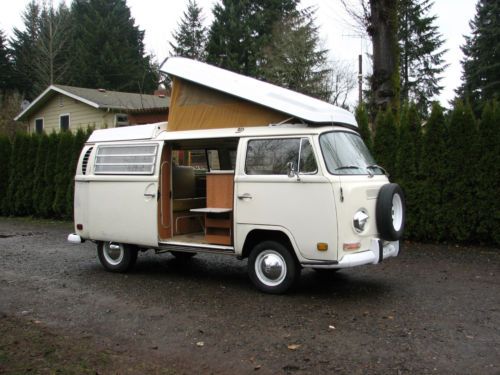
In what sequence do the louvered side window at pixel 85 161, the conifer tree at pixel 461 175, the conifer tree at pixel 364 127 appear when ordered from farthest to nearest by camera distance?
1. the conifer tree at pixel 364 127
2. the conifer tree at pixel 461 175
3. the louvered side window at pixel 85 161

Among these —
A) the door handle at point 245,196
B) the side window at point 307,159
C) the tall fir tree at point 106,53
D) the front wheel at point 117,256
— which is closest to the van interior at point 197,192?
the door handle at point 245,196

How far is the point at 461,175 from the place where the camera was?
1071cm

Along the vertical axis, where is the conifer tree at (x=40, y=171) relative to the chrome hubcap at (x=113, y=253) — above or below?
above

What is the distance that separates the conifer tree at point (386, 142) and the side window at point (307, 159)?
5448mm

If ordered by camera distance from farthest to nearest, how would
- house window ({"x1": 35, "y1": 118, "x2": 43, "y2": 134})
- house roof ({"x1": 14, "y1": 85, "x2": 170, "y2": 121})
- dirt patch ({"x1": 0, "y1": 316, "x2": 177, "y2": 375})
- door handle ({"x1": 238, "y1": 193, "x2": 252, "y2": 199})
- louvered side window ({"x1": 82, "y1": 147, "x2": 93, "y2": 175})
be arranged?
house window ({"x1": 35, "y1": 118, "x2": 43, "y2": 134})
house roof ({"x1": 14, "y1": 85, "x2": 170, "y2": 121})
louvered side window ({"x1": 82, "y1": 147, "x2": 93, "y2": 175})
door handle ({"x1": 238, "y1": 193, "x2": 252, "y2": 199})
dirt patch ({"x1": 0, "y1": 316, "x2": 177, "y2": 375})

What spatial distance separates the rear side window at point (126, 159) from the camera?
26.8 feet

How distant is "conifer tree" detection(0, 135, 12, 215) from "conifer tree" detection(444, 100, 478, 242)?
15.4 meters

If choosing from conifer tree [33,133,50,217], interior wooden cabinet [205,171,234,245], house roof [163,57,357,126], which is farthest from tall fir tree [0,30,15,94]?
interior wooden cabinet [205,171,234,245]

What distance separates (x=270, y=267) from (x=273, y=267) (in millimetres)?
44

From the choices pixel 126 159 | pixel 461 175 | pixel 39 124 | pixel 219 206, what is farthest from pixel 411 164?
pixel 39 124

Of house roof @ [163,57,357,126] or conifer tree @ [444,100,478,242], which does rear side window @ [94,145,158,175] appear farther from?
conifer tree @ [444,100,478,242]

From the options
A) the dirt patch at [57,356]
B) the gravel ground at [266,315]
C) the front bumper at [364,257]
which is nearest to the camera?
the dirt patch at [57,356]

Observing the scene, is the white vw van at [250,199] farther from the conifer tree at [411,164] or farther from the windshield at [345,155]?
the conifer tree at [411,164]

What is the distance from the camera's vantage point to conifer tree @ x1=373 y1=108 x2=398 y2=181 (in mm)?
11641
